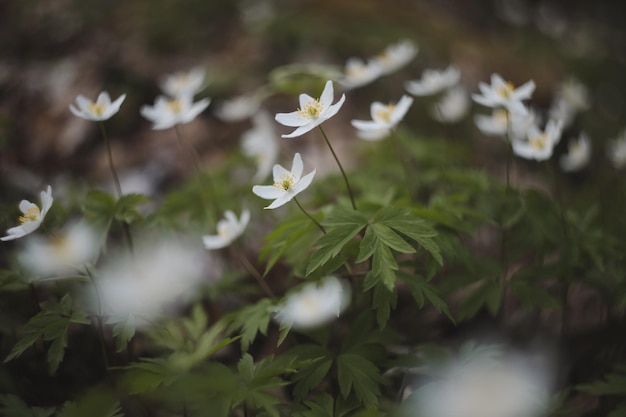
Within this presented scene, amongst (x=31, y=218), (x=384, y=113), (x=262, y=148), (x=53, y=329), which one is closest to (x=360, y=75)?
(x=384, y=113)

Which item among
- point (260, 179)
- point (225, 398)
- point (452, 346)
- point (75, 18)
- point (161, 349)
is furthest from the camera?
point (75, 18)

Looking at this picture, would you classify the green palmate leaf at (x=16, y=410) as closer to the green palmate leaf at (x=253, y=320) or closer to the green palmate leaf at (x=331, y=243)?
the green palmate leaf at (x=253, y=320)

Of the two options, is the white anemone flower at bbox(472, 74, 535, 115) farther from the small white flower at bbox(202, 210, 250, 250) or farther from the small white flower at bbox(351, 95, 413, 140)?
the small white flower at bbox(202, 210, 250, 250)

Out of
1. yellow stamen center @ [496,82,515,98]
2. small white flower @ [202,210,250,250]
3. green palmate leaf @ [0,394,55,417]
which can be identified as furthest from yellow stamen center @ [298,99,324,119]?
green palmate leaf @ [0,394,55,417]

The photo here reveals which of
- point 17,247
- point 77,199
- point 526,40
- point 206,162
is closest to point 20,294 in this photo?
point 17,247

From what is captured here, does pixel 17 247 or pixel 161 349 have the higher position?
pixel 17 247

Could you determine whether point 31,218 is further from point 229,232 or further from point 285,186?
point 285,186

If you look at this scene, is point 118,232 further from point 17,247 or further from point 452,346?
point 452,346
